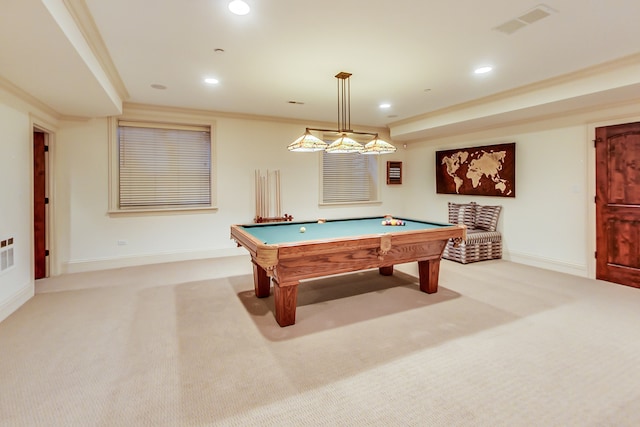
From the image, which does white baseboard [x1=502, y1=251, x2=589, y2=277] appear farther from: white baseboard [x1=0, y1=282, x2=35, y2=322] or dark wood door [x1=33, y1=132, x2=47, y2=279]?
dark wood door [x1=33, y1=132, x2=47, y2=279]

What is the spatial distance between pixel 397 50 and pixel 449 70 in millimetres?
905

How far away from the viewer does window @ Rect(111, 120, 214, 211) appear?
5145mm

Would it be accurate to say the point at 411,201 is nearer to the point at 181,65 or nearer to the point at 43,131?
the point at 181,65

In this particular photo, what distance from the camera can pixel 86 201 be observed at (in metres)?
4.86

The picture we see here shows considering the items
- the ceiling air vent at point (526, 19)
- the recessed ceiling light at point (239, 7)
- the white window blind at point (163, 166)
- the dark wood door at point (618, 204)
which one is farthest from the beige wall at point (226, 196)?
the recessed ceiling light at point (239, 7)

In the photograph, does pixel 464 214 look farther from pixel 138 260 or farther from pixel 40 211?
pixel 40 211

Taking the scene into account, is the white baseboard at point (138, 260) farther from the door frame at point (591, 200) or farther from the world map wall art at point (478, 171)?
the door frame at point (591, 200)

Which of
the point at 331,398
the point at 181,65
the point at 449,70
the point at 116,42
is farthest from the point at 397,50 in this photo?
the point at 331,398

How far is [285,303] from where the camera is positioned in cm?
288

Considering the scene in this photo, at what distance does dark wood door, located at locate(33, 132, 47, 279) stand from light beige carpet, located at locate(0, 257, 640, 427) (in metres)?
0.90

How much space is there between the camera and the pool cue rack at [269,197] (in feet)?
19.4

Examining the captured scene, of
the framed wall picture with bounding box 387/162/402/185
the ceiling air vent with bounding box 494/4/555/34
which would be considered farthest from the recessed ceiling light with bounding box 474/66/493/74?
the framed wall picture with bounding box 387/162/402/185

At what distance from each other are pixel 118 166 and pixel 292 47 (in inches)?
142

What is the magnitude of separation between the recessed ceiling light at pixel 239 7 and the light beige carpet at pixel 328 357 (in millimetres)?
2600
